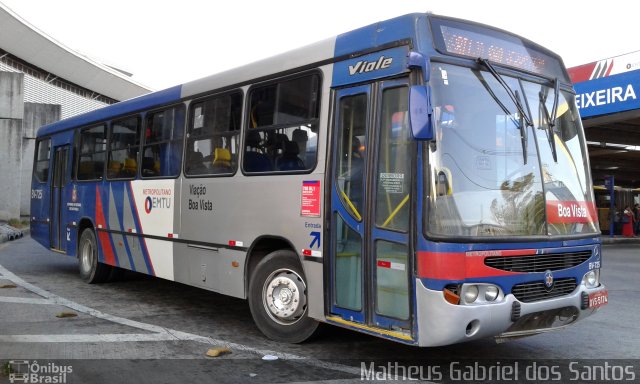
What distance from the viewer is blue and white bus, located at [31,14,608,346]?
4.54 meters

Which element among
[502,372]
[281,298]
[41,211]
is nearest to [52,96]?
[41,211]

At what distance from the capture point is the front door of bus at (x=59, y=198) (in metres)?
11.1

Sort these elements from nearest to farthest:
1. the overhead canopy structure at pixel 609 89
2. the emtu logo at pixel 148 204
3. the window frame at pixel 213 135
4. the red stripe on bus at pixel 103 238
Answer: the window frame at pixel 213 135
the emtu logo at pixel 148 204
the red stripe on bus at pixel 103 238
the overhead canopy structure at pixel 609 89

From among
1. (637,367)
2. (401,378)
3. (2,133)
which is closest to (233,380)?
(401,378)

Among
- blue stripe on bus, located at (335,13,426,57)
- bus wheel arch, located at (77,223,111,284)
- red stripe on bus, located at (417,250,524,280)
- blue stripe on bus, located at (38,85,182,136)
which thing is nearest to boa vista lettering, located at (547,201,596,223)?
red stripe on bus, located at (417,250,524,280)

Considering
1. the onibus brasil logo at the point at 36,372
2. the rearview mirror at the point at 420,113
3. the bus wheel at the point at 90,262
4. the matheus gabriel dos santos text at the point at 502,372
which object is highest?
the rearview mirror at the point at 420,113

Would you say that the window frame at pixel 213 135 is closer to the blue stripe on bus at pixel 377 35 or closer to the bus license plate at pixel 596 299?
the blue stripe on bus at pixel 377 35

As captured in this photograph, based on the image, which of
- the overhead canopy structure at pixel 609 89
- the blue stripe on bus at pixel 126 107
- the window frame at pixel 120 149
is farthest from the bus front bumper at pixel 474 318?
the overhead canopy structure at pixel 609 89

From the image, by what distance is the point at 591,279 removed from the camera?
17.4 feet

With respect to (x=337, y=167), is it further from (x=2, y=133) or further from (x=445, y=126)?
(x=2, y=133)

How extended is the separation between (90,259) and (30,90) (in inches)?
1152

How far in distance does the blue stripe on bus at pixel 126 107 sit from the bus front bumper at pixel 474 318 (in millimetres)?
4937

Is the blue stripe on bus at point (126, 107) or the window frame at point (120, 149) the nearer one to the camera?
the blue stripe on bus at point (126, 107)

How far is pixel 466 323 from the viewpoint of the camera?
173 inches
